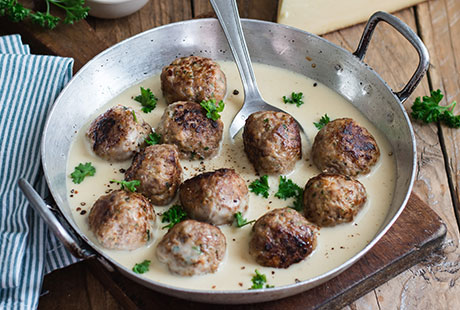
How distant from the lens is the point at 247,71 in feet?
12.9

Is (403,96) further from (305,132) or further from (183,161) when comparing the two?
(183,161)

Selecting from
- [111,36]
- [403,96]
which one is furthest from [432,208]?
[111,36]

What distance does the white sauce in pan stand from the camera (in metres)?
3.09

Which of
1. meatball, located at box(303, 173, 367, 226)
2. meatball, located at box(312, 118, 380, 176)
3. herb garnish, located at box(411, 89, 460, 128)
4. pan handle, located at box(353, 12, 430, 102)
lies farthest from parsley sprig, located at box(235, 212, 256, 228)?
herb garnish, located at box(411, 89, 460, 128)

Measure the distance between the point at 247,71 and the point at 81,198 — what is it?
134cm

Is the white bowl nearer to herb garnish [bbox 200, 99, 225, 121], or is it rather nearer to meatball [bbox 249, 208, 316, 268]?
herb garnish [bbox 200, 99, 225, 121]

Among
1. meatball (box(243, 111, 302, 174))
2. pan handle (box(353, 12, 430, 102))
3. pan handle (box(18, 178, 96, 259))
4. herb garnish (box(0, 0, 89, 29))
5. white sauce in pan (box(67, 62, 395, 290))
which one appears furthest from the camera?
herb garnish (box(0, 0, 89, 29))

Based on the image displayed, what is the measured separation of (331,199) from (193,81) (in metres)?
1.18

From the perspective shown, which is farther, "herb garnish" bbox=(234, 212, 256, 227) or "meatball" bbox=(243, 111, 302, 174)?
"meatball" bbox=(243, 111, 302, 174)

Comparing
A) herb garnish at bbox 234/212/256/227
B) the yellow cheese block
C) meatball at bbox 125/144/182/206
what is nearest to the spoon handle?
the yellow cheese block

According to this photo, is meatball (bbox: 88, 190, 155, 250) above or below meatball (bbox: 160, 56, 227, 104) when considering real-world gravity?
below

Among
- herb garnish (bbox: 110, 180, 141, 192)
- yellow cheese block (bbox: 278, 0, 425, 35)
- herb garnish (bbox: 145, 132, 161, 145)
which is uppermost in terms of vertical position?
yellow cheese block (bbox: 278, 0, 425, 35)

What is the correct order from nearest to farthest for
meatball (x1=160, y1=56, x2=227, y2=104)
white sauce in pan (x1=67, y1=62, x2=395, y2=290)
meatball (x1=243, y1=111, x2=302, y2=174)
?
white sauce in pan (x1=67, y1=62, x2=395, y2=290) < meatball (x1=243, y1=111, x2=302, y2=174) < meatball (x1=160, y1=56, x2=227, y2=104)

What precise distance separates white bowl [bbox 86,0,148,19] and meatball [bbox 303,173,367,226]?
2268mm
